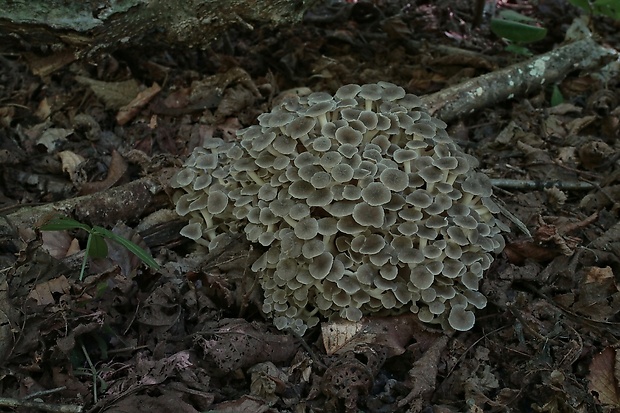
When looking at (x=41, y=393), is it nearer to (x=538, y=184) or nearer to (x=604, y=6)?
(x=538, y=184)

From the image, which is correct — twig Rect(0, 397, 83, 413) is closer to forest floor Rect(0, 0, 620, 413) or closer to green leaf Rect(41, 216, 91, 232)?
forest floor Rect(0, 0, 620, 413)

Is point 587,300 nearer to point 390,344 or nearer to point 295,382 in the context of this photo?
point 390,344

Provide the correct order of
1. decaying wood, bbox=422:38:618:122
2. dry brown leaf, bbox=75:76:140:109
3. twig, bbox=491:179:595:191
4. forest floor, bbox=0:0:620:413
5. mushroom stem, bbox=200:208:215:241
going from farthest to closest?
dry brown leaf, bbox=75:76:140:109
decaying wood, bbox=422:38:618:122
twig, bbox=491:179:595:191
mushroom stem, bbox=200:208:215:241
forest floor, bbox=0:0:620:413

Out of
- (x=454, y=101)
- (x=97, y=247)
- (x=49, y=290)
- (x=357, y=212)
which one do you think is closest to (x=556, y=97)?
(x=454, y=101)

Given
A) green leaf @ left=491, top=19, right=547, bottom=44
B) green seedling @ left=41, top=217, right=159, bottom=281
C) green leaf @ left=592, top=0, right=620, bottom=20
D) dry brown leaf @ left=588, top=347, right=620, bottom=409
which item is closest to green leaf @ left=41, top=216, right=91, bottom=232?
green seedling @ left=41, top=217, right=159, bottom=281

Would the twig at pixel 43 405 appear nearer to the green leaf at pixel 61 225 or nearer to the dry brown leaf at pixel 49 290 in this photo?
the dry brown leaf at pixel 49 290

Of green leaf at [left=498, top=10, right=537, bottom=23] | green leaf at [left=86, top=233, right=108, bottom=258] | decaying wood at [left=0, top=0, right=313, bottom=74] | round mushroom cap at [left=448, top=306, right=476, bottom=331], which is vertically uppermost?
decaying wood at [left=0, top=0, right=313, bottom=74]

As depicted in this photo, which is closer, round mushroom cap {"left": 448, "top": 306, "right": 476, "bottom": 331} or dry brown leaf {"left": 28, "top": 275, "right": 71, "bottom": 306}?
dry brown leaf {"left": 28, "top": 275, "right": 71, "bottom": 306}

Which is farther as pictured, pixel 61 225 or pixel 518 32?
pixel 518 32
